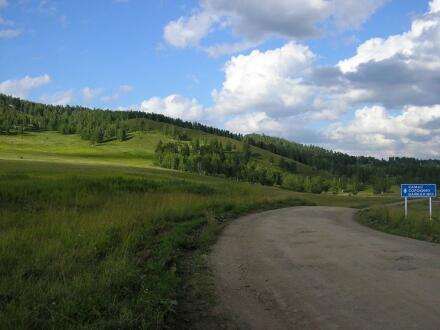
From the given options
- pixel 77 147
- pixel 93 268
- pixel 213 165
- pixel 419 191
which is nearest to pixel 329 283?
pixel 93 268

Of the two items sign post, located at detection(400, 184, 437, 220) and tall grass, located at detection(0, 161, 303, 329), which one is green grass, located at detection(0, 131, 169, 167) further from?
tall grass, located at detection(0, 161, 303, 329)

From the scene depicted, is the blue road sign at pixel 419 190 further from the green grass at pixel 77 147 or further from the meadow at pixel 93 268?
the green grass at pixel 77 147

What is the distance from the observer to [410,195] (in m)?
19.5

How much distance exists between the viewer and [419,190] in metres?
19.5

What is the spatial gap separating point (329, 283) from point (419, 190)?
14.0m

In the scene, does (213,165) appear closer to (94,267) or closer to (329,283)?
(94,267)

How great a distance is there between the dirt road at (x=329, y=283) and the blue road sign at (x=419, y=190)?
7.20 m

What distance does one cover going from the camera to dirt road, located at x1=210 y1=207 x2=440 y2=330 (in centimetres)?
579

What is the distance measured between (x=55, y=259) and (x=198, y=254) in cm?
367

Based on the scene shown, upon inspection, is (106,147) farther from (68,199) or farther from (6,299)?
(6,299)

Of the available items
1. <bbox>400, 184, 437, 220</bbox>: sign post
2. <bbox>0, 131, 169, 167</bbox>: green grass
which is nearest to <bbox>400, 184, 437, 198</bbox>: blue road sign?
<bbox>400, 184, 437, 220</bbox>: sign post

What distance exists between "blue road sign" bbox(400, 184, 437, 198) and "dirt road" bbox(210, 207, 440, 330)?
720 centimetres

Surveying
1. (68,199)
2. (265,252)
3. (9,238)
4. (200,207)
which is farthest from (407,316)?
(68,199)

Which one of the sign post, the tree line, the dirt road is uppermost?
the tree line
